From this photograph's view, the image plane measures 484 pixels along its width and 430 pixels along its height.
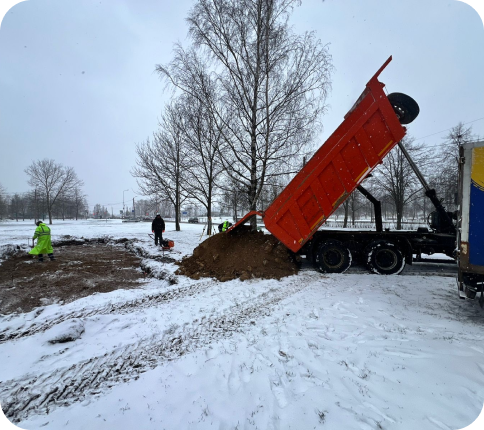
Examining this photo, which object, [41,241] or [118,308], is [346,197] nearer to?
[118,308]

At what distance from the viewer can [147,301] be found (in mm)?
4781

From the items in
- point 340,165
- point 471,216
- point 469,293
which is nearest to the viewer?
point 471,216

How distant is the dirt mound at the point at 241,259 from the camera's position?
6.40m

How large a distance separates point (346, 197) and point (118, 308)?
5848 millimetres

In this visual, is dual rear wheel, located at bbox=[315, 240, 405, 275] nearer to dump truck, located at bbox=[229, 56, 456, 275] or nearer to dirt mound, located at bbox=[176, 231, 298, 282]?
dump truck, located at bbox=[229, 56, 456, 275]

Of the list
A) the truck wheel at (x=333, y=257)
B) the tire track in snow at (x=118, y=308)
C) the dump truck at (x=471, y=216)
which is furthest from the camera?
the truck wheel at (x=333, y=257)

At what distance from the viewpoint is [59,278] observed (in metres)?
6.70

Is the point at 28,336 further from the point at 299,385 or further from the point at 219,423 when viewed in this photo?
the point at 299,385

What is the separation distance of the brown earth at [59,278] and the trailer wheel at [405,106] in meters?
8.49

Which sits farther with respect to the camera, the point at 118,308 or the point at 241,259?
the point at 241,259

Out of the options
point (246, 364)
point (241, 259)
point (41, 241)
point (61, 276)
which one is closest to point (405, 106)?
point (241, 259)

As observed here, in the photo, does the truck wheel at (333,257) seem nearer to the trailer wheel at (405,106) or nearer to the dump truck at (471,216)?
the dump truck at (471,216)

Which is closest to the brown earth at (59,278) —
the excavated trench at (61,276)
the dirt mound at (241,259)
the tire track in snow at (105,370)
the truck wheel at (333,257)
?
the excavated trench at (61,276)

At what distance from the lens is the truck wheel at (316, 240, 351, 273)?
6977 mm
